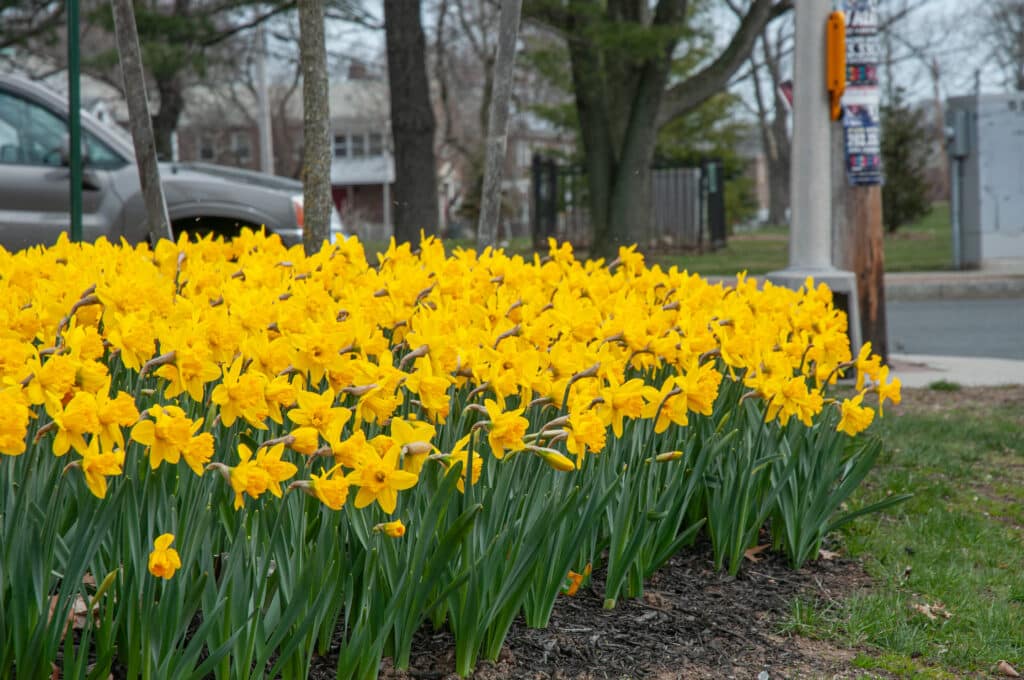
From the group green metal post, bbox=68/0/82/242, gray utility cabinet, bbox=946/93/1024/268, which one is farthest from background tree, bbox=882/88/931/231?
green metal post, bbox=68/0/82/242

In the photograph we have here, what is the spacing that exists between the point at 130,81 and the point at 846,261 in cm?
464

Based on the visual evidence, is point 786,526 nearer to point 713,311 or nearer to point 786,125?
point 713,311

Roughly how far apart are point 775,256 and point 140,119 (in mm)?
18464

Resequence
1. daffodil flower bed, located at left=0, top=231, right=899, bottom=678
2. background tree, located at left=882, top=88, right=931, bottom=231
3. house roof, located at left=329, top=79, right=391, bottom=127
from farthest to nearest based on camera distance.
A: 1. house roof, located at left=329, top=79, right=391, bottom=127
2. background tree, located at left=882, top=88, right=931, bottom=231
3. daffodil flower bed, located at left=0, top=231, right=899, bottom=678

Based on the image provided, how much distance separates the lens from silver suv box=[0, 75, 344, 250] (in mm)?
8477

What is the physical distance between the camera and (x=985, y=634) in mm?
3244

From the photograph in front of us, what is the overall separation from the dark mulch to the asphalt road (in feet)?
23.5

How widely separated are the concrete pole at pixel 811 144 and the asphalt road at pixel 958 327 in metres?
2.98

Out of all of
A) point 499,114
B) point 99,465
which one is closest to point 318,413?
point 99,465

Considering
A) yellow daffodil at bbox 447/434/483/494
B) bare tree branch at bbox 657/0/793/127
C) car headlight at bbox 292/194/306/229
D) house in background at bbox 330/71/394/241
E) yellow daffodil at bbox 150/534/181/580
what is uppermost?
house in background at bbox 330/71/394/241

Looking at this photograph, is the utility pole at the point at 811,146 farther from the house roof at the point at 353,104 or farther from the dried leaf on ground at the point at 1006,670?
the house roof at the point at 353,104

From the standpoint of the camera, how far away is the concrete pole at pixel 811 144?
748 cm

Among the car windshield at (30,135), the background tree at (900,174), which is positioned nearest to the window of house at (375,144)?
the background tree at (900,174)

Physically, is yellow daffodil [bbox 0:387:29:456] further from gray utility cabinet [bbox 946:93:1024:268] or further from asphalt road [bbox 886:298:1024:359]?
gray utility cabinet [bbox 946:93:1024:268]
